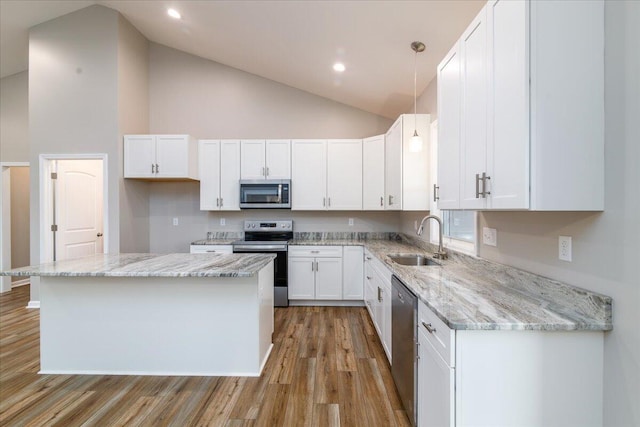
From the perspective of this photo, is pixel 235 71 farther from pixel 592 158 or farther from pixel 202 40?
pixel 592 158

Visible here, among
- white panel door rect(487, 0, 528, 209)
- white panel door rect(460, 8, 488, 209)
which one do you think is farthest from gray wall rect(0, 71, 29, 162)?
white panel door rect(487, 0, 528, 209)

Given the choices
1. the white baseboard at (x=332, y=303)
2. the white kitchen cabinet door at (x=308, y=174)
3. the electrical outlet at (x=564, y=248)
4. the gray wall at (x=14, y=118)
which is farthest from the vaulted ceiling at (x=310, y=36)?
the white baseboard at (x=332, y=303)

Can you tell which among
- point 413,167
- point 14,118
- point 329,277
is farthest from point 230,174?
point 14,118

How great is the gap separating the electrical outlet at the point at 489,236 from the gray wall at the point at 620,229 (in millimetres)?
655

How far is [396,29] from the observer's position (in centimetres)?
250

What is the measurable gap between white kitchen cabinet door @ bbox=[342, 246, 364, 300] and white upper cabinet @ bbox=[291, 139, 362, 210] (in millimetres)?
620

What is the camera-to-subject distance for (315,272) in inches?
155

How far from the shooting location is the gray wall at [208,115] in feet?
14.7

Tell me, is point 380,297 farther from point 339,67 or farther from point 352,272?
point 339,67

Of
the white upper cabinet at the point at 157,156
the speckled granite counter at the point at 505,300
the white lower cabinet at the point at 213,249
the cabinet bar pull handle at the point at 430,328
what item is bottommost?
the cabinet bar pull handle at the point at 430,328

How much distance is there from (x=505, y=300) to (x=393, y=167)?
2277mm

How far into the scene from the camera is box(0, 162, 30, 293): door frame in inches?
179

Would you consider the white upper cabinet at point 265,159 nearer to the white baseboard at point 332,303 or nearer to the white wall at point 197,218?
the white wall at point 197,218

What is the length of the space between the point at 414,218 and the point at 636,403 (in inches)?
109
